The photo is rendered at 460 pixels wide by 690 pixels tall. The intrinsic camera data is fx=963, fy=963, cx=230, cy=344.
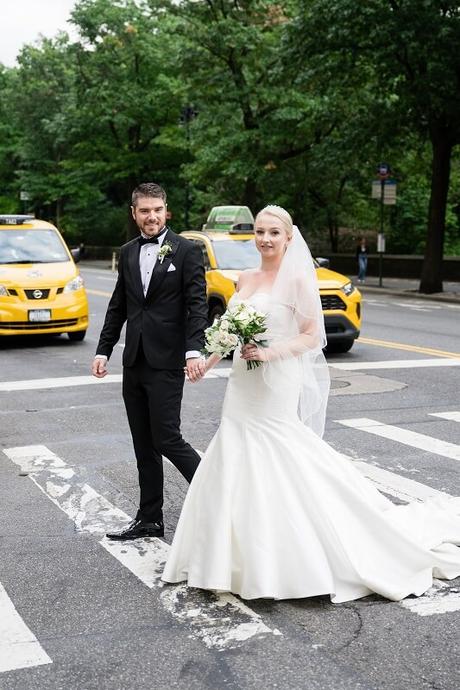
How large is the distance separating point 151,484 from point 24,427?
3.94 meters

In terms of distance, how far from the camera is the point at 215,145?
128 feet

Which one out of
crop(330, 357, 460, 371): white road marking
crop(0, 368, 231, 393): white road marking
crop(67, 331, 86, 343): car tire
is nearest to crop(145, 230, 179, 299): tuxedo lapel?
crop(0, 368, 231, 393): white road marking

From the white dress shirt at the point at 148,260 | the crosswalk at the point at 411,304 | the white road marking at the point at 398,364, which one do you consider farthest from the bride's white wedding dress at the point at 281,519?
the crosswalk at the point at 411,304

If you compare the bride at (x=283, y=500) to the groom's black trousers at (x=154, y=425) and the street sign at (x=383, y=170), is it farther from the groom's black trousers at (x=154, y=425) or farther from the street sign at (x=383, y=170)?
the street sign at (x=383, y=170)

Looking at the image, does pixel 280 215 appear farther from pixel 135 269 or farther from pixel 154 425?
pixel 154 425

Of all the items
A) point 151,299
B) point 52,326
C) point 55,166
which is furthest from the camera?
point 55,166

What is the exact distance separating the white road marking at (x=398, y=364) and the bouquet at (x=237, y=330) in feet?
27.2

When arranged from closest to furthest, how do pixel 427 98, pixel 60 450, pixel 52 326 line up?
1. pixel 60 450
2. pixel 52 326
3. pixel 427 98

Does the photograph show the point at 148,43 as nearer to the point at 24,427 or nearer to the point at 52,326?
the point at 52,326

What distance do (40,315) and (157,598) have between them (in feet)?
37.6

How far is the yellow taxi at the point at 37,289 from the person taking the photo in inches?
619

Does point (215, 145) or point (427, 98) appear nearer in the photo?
point (427, 98)

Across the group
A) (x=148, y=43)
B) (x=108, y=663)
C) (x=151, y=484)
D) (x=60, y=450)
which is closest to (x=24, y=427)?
(x=60, y=450)

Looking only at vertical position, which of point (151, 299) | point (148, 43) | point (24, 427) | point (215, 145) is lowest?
point (24, 427)
